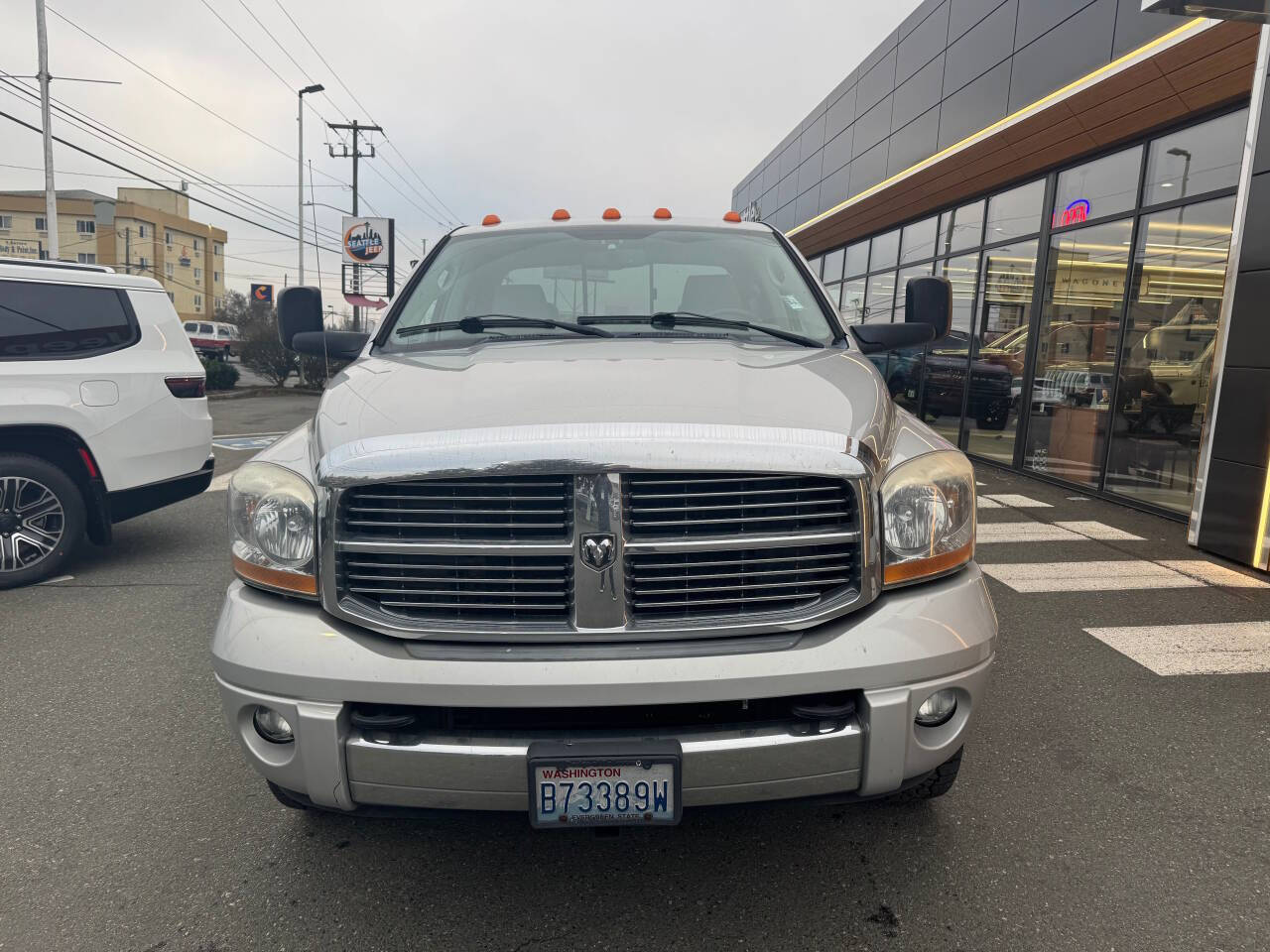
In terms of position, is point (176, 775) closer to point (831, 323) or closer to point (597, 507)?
point (597, 507)

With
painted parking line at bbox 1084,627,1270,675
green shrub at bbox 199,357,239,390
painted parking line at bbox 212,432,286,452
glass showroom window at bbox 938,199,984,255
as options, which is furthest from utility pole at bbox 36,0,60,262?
painted parking line at bbox 1084,627,1270,675

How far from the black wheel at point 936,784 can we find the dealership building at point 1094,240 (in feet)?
15.8

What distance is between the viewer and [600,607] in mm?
1849

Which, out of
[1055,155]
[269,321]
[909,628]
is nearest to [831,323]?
[909,628]

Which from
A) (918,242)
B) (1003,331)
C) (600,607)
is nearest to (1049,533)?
(1003,331)

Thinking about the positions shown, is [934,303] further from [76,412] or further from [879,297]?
[879,297]

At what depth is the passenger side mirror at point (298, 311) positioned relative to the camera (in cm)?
339

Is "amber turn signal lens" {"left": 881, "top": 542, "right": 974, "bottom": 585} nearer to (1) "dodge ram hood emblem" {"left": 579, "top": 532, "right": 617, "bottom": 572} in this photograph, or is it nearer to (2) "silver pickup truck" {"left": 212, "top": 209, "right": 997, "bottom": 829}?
(2) "silver pickup truck" {"left": 212, "top": 209, "right": 997, "bottom": 829}

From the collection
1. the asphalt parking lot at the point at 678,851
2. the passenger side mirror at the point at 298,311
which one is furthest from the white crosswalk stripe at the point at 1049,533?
the passenger side mirror at the point at 298,311

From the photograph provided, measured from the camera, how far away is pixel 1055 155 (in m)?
9.40

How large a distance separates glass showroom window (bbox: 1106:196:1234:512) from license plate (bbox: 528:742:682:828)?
7.37 metres

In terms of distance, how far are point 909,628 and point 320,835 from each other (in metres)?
1.84

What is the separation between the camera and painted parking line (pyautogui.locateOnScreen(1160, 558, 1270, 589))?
5.43 metres

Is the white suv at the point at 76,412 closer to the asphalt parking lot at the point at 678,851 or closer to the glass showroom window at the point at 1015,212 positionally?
the asphalt parking lot at the point at 678,851
